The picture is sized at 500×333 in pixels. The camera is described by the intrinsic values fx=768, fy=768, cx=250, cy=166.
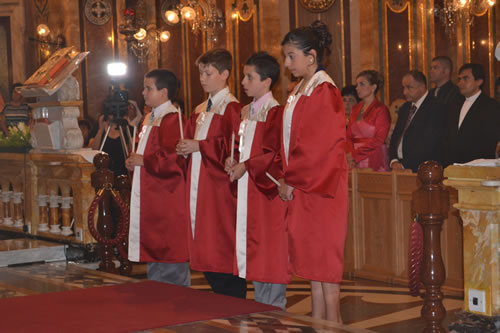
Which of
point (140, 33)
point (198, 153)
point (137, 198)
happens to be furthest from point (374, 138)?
point (140, 33)

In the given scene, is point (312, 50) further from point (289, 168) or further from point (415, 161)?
point (415, 161)

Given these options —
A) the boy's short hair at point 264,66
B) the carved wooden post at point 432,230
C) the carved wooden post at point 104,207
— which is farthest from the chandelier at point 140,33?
the carved wooden post at point 432,230

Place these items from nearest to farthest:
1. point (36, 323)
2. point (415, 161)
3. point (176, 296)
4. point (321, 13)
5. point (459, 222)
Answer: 1. point (36, 323)
2. point (176, 296)
3. point (459, 222)
4. point (415, 161)
5. point (321, 13)

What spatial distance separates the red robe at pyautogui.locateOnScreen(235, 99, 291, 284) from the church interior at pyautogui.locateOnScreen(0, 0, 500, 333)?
0.47 meters

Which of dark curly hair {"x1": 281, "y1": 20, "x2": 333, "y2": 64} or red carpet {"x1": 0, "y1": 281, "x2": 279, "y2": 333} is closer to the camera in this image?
red carpet {"x1": 0, "y1": 281, "x2": 279, "y2": 333}

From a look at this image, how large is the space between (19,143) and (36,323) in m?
3.56

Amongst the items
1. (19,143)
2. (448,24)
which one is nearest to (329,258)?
(19,143)

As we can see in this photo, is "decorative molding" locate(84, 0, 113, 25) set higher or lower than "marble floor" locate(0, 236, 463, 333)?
higher

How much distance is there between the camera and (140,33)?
13586 millimetres

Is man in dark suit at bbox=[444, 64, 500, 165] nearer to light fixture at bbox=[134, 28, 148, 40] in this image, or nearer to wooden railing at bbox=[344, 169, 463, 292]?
wooden railing at bbox=[344, 169, 463, 292]

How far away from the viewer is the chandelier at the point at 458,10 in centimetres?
1002

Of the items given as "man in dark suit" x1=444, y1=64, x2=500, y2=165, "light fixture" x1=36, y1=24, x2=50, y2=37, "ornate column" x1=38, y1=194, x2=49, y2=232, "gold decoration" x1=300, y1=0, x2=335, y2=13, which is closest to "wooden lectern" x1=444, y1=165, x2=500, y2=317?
"man in dark suit" x1=444, y1=64, x2=500, y2=165

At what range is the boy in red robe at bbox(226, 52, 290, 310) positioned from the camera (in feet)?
14.5

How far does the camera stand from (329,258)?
12.9 feet
